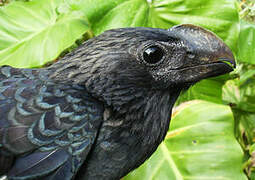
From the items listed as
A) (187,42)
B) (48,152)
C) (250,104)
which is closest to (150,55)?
(187,42)

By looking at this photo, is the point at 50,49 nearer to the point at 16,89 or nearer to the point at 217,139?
the point at 16,89

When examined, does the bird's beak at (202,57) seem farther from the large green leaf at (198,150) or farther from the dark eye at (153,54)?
the large green leaf at (198,150)

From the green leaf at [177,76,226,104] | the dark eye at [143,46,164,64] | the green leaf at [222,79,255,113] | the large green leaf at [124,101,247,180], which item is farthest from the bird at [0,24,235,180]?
the green leaf at [222,79,255,113]

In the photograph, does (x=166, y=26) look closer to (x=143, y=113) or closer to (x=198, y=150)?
(x=198, y=150)

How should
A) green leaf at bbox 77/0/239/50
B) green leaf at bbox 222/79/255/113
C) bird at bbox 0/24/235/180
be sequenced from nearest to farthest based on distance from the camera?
bird at bbox 0/24/235/180 → green leaf at bbox 77/0/239/50 → green leaf at bbox 222/79/255/113

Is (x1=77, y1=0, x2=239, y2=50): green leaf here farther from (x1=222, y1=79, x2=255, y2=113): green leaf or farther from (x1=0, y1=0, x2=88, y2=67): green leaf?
(x1=222, y1=79, x2=255, y2=113): green leaf

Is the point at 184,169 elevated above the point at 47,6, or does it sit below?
below

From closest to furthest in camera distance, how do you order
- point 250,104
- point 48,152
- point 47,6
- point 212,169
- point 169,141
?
point 48,152 < point 212,169 < point 169,141 < point 47,6 < point 250,104
